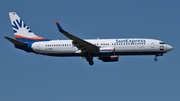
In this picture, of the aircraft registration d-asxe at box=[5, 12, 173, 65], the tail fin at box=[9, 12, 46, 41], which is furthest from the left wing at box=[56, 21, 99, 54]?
the tail fin at box=[9, 12, 46, 41]

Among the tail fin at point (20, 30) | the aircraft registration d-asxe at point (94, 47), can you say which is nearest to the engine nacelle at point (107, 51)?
the aircraft registration d-asxe at point (94, 47)

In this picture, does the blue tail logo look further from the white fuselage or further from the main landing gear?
the main landing gear

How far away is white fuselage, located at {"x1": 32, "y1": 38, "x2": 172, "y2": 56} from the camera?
266 ft

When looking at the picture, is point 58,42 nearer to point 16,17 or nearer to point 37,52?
point 37,52

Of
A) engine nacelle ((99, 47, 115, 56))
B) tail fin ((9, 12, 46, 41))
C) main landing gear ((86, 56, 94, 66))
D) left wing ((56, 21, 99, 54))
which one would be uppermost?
tail fin ((9, 12, 46, 41))

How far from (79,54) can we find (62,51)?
3.14m

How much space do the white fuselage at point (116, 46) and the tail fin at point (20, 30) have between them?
10.6ft

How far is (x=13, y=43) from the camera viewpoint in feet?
275

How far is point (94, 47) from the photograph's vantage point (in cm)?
8125

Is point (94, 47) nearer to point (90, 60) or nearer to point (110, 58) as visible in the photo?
point (90, 60)

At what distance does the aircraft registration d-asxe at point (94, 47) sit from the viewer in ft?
266

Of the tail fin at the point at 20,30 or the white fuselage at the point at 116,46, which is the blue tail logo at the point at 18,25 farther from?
the white fuselage at the point at 116,46

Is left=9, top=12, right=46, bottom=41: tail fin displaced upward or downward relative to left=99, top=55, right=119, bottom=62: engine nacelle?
upward

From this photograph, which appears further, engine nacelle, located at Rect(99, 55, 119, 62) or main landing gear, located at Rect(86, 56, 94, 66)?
engine nacelle, located at Rect(99, 55, 119, 62)
